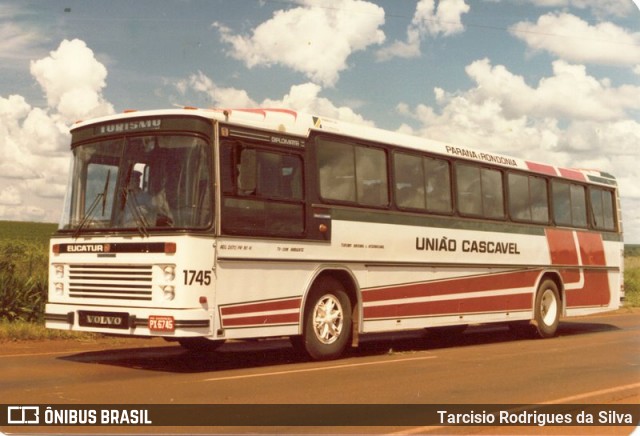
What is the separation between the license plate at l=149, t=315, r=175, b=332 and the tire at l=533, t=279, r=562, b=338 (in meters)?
9.72

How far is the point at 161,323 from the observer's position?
11.0 metres

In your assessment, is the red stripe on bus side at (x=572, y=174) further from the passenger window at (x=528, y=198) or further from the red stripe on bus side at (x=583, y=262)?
the red stripe on bus side at (x=583, y=262)

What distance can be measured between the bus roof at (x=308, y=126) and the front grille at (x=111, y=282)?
6.63 feet

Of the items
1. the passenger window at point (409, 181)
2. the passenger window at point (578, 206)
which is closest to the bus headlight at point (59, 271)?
the passenger window at point (409, 181)

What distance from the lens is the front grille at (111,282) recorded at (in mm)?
11367

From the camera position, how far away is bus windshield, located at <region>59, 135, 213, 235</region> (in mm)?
11398

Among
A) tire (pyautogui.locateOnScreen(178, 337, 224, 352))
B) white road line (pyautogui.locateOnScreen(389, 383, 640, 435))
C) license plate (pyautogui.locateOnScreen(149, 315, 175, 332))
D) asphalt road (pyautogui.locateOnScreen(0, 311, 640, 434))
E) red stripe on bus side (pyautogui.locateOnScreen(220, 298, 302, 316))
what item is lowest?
white road line (pyautogui.locateOnScreen(389, 383, 640, 435))

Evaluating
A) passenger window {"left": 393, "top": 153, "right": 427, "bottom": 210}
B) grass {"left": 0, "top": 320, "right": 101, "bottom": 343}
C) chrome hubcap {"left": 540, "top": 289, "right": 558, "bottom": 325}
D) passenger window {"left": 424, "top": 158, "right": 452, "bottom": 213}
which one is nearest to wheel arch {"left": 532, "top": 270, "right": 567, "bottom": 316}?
chrome hubcap {"left": 540, "top": 289, "right": 558, "bottom": 325}

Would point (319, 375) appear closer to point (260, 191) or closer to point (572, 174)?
point (260, 191)

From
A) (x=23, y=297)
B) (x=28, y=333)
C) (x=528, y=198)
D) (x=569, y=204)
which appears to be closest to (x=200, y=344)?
(x=28, y=333)

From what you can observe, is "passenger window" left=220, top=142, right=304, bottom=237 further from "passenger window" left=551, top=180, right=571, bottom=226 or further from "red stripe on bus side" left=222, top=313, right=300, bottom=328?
"passenger window" left=551, top=180, right=571, bottom=226

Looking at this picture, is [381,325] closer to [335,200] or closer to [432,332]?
[335,200]

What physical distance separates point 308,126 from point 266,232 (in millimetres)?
1893

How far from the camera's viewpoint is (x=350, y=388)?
32.9ft
